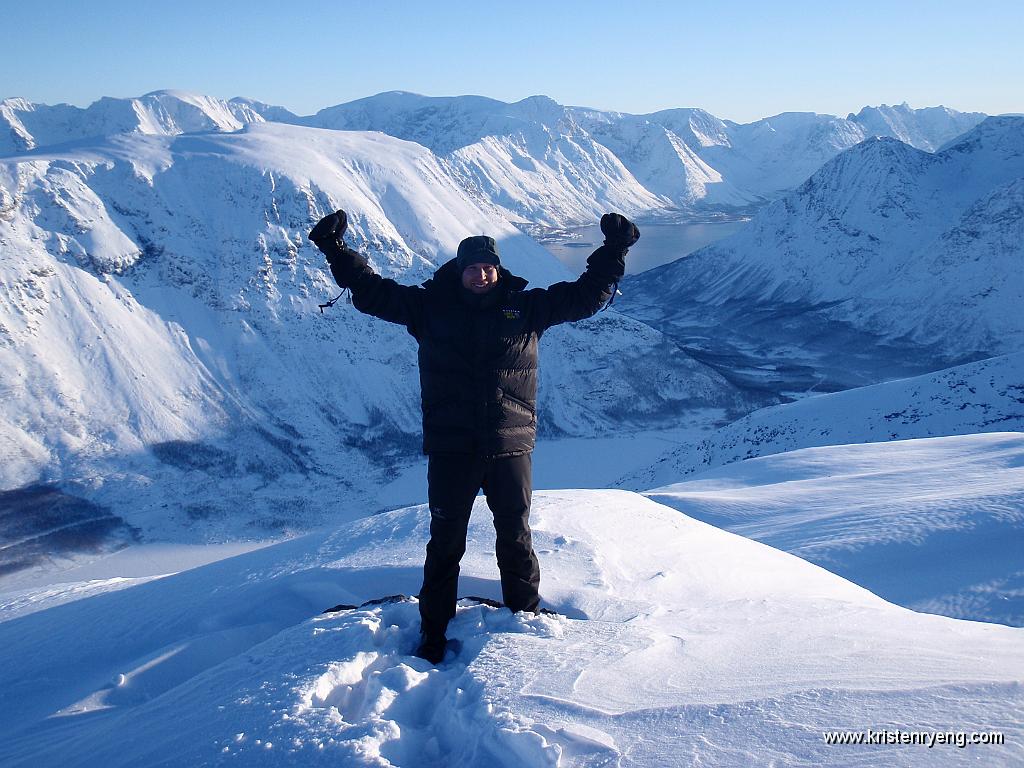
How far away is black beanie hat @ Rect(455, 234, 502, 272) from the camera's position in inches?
167

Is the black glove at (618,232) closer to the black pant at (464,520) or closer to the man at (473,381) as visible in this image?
the man at (473,381)

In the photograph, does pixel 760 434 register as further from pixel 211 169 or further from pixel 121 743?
pixel 211 169

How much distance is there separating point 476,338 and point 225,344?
47.4 meters

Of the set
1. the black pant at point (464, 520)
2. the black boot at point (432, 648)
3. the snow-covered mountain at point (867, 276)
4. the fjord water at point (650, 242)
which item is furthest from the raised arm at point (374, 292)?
the fjord water at point (650, 242)

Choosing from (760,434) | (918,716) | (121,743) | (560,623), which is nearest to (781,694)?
(918,716)

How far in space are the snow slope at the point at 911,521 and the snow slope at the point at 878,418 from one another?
15.4 metres

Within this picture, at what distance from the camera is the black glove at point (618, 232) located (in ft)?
14.7

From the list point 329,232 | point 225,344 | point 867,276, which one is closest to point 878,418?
point 329,232

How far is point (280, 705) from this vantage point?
10.6ft

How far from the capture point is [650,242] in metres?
170

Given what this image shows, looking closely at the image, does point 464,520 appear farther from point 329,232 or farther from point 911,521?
point 911,521

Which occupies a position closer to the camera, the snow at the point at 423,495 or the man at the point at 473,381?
the snow at the point at 423,495

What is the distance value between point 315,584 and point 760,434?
28.7 meters

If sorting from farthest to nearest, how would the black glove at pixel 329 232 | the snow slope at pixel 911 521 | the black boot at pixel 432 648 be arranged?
the snow slope at pixel 911 521 < the black glove at pixel 329 232 < the black boot at pixel 432 648
